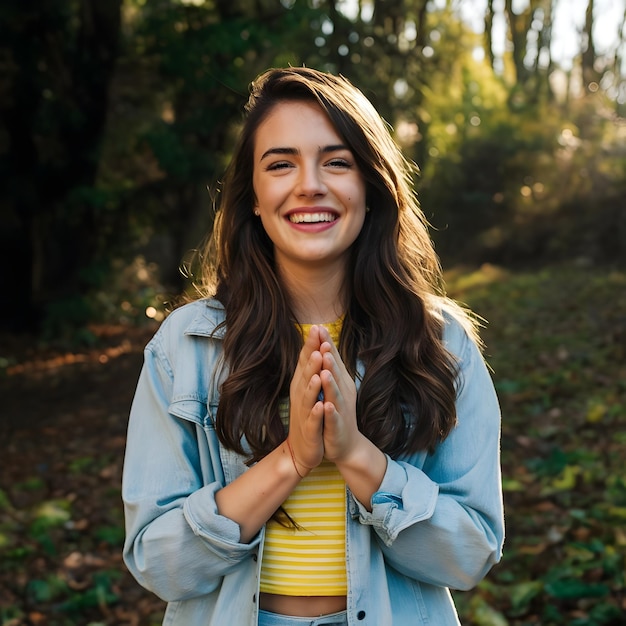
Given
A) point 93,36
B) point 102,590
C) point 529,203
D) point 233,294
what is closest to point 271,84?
point 233,294

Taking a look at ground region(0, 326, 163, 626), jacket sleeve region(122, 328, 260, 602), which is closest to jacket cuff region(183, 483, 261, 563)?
jacket sleeve region(122, 328, 260, 602)

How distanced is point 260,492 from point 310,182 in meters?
0.66

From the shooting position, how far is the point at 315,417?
1623 millimetres

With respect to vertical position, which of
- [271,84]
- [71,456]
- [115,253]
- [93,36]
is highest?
[93,36]

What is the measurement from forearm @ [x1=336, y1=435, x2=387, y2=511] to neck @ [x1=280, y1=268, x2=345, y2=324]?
0.40 m

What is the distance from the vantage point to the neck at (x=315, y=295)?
2002 mm

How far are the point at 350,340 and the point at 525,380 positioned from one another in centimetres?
572

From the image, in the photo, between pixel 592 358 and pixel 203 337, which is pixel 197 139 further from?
pixel 203 337

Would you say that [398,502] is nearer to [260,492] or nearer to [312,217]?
[260,492]

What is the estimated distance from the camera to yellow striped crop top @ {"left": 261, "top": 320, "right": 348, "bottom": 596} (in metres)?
1.77

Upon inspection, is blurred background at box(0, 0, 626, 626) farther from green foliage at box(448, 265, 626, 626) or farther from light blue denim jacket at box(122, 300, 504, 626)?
light blue denim jacket at box(122, 300, 504, 626)

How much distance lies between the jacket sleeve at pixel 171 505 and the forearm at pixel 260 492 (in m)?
0.03

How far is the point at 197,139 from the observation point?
9.62m

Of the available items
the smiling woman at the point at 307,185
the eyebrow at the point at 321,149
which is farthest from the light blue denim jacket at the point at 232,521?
the eyebrow at the point at 321,149
